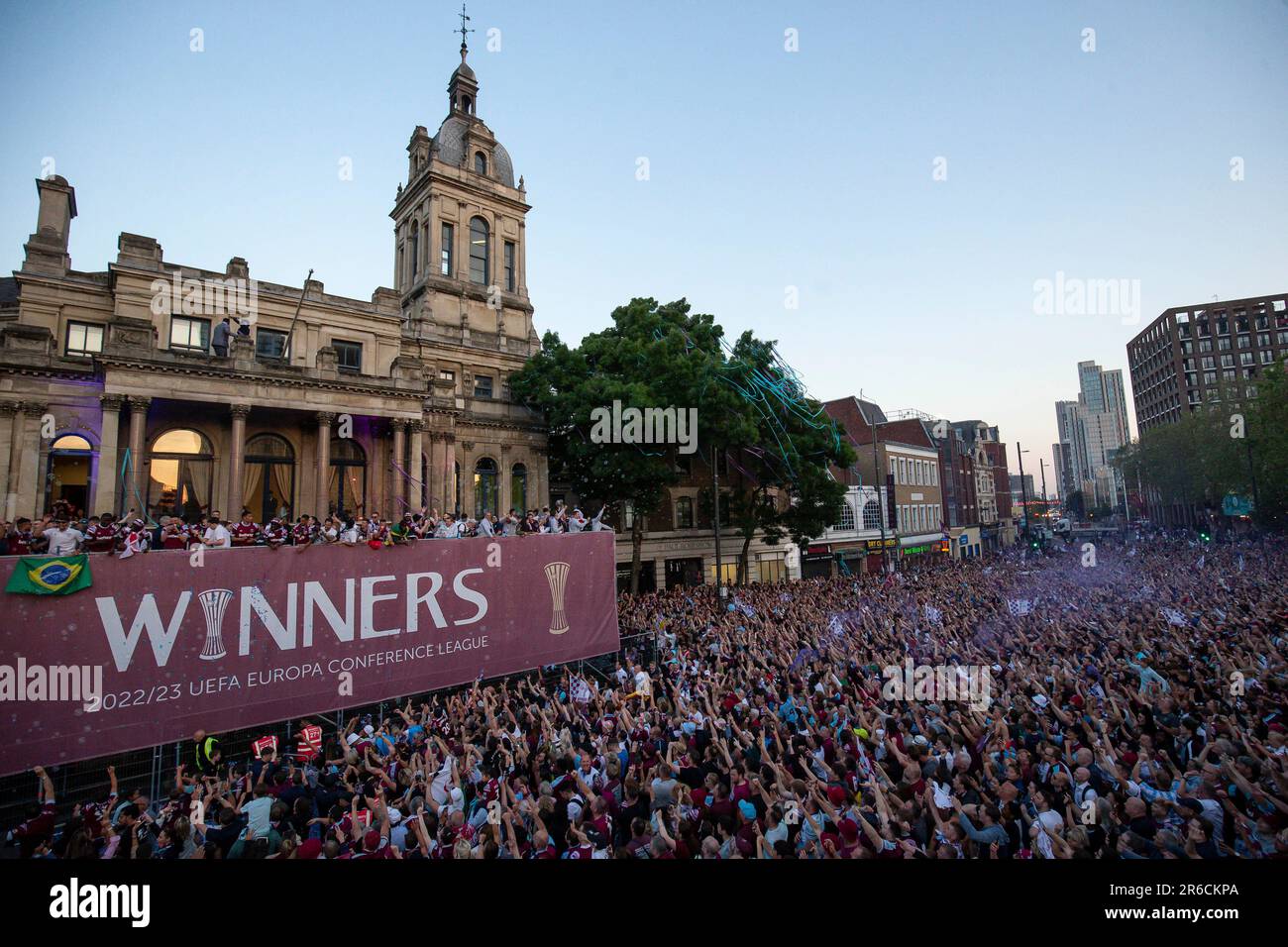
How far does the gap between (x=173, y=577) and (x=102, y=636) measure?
1.32m

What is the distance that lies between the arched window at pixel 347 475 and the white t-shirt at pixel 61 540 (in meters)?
17.0

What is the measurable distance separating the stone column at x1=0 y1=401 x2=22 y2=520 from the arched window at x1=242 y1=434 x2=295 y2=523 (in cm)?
689

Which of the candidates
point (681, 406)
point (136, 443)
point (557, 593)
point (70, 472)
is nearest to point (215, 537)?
point (557, 593)

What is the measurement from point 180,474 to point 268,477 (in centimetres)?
307

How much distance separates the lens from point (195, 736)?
1041 cm

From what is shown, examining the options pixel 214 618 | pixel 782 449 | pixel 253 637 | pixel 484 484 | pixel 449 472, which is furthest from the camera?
pixel 484 484

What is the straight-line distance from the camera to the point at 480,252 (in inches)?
1521

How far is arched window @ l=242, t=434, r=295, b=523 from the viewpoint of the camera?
25.4 m

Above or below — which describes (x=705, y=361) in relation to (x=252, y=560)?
above

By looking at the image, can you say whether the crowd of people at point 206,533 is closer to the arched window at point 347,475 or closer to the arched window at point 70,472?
the arched window at point 70,472

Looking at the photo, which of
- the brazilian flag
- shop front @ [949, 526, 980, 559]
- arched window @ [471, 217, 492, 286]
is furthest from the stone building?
shop front @ [949, 526, 980, 559]

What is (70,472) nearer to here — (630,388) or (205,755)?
(205,755)
